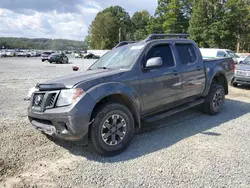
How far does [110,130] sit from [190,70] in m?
2.51

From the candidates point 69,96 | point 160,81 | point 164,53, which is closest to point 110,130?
point 69,96

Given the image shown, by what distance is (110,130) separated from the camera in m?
3.64

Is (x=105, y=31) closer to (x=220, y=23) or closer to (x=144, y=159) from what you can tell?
(x=220, y=23)

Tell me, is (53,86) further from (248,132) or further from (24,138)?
(248,132)

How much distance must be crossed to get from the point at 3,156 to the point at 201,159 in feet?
10.3

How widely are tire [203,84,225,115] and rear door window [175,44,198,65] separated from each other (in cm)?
103

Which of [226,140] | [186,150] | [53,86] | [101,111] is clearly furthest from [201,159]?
[53,86]

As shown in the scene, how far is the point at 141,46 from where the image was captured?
14.4ft

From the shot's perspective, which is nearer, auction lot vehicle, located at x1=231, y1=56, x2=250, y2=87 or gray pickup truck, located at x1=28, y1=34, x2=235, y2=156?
gray pickup truck, located at x1=28, y1=34, x2=235, y2=156

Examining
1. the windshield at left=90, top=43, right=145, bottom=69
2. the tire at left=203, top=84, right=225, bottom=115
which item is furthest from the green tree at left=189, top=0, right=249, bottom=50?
the windshield at left=90, top=43, right=145, bottom=69

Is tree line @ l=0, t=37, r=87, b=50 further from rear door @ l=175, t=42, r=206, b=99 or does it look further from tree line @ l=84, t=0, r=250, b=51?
rear door @ l=175, t=42, r=206, b=99

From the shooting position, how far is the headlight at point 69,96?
10.9ft

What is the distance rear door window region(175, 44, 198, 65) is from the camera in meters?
5.02

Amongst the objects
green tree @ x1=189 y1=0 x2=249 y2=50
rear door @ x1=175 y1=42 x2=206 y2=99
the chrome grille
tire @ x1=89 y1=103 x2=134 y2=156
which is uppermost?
green tree @ x1=189 y1=0 x2=249 y2=50
